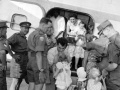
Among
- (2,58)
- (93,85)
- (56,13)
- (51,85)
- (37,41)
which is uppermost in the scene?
(56,13)

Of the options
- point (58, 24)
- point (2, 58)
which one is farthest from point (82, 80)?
point (58, 24)

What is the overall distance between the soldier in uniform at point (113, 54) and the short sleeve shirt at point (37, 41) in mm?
919

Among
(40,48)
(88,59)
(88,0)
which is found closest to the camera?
(40,48)

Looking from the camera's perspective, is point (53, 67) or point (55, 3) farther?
point (55, 3)

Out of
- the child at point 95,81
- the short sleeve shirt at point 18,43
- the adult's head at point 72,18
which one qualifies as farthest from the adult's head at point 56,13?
the child at point 95,81

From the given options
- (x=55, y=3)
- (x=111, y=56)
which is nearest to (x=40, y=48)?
(x=111, y=56)

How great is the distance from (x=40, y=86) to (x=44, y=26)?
0.96 meters

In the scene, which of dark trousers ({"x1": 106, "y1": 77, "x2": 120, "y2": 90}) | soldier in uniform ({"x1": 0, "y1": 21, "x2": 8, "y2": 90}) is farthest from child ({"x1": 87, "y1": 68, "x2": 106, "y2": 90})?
soldier in uniform ({"x1": 0, "y1": 21, "x2": 8, "y2": 90})

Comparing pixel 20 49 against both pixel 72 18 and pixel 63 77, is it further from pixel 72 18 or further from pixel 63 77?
pixel 72 18

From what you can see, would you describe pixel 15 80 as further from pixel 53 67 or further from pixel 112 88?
pixel 112 88

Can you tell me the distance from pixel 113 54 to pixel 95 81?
660mm

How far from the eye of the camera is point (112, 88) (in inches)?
147

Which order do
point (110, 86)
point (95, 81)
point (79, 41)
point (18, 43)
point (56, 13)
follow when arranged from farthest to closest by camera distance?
point (56, 13) < point (79, 41) < point (18, 43) < point (95, 81) < point (110, 86)

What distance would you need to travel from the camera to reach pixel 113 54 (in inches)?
139
